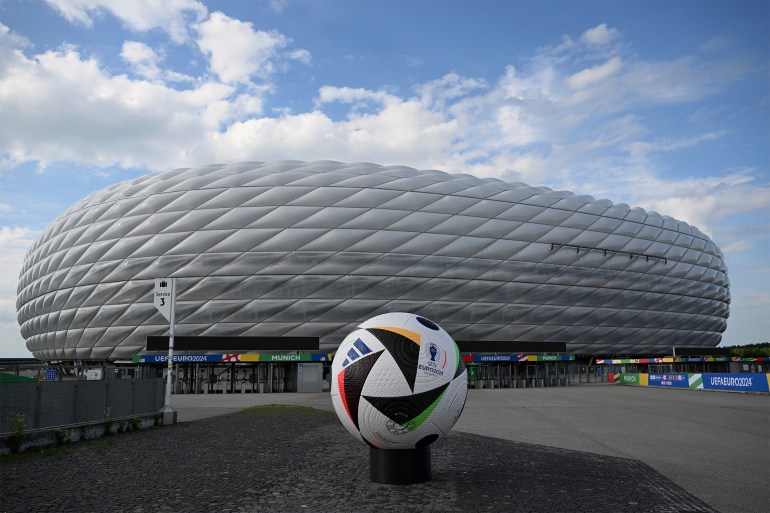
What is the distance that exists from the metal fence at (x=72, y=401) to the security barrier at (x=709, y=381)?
3028cm

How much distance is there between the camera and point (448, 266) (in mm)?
46875

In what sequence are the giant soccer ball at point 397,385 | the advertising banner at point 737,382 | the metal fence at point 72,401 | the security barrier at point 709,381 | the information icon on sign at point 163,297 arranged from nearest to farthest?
the giant soccer ball at point 397,385 → the metal fence at point 72,401 → the information icon on sign at point 163,297 → the advertising banner at point 737,382 → the security barrier at point 709,381

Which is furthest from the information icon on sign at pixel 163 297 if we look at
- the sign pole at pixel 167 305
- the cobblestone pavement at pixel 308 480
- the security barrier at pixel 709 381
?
the security barrier at pixel 709 381

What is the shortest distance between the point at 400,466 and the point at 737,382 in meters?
32.0

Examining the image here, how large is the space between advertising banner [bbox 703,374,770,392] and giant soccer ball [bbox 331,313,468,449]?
30075 millimetres

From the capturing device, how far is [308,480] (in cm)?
822

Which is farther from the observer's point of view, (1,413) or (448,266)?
(448,266)

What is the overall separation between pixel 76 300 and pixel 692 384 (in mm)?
47398

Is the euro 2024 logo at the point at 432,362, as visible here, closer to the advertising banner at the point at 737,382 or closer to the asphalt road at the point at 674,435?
the asphalt road at the point at 674,435

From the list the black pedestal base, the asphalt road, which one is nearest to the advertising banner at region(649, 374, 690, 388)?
the asphalt road

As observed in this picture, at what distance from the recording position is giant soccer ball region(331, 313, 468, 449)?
7266 mm

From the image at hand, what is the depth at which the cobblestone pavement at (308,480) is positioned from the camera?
266 inches

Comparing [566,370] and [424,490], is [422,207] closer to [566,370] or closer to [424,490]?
[566,370]

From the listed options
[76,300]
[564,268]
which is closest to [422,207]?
[564,268]
